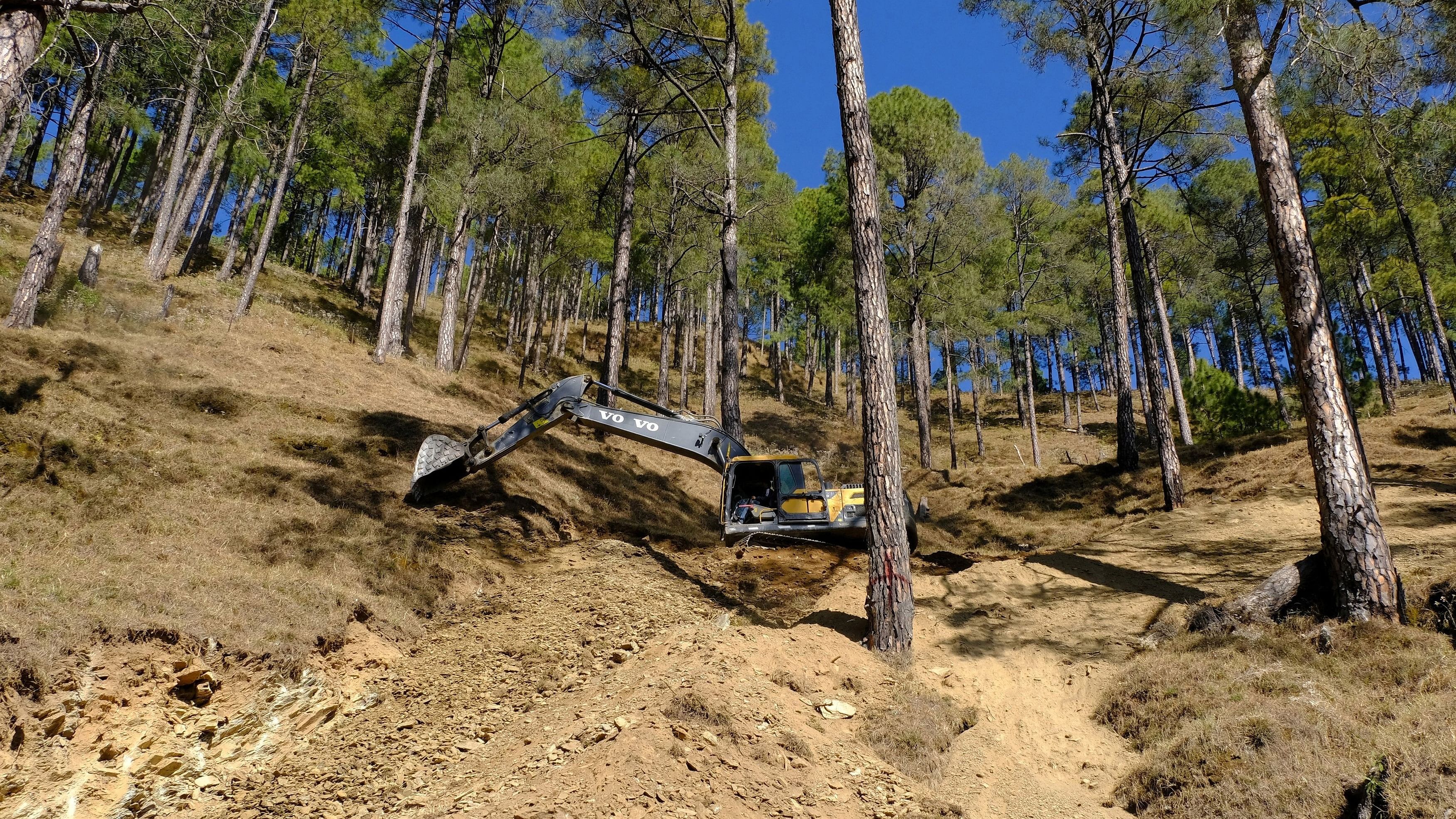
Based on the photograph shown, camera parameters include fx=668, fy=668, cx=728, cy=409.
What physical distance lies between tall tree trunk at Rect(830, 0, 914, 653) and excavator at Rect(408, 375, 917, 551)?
2.59m

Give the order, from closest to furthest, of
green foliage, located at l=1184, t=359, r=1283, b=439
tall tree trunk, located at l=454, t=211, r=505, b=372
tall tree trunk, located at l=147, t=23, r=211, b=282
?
tall tree trunk, located at l=147, t=23, r=211, b=282 → tall tree trunk, located at l=454, t=211, r=505, b=372 → green foliage, located at l=1184, t=359, r=1283, b=439

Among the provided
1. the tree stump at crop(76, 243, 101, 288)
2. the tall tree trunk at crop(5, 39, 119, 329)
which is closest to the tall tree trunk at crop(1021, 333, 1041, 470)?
the tall tree trunk at crop(5, 39, 119, 329)

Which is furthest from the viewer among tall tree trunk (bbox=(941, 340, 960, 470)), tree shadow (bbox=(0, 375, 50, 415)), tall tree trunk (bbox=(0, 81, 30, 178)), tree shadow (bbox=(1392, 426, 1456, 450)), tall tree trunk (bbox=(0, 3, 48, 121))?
tall tree trunk (bbox=(941, 340, 960, 470))

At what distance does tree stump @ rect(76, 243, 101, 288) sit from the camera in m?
14.8

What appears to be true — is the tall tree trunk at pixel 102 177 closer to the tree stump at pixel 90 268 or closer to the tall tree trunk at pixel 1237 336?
the tree stump at pixel 90 268

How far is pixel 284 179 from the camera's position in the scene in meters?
21.0

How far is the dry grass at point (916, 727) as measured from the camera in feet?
17.1

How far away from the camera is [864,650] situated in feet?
22.4

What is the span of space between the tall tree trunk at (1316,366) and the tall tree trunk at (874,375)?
386 cm

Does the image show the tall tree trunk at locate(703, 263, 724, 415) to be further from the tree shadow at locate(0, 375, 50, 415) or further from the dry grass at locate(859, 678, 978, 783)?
the dry grass at locate(859, 678, 978, 783)

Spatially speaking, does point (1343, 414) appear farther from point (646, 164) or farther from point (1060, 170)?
point (646, 164)

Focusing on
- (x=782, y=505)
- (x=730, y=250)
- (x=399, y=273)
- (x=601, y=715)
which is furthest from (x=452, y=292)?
(x=601, y=715)

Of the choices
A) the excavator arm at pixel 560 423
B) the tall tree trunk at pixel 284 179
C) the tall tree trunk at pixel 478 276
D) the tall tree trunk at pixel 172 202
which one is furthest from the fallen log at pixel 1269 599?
the tall tree trunk at pixel 172 202

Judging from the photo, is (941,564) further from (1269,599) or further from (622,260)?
(622,260)
